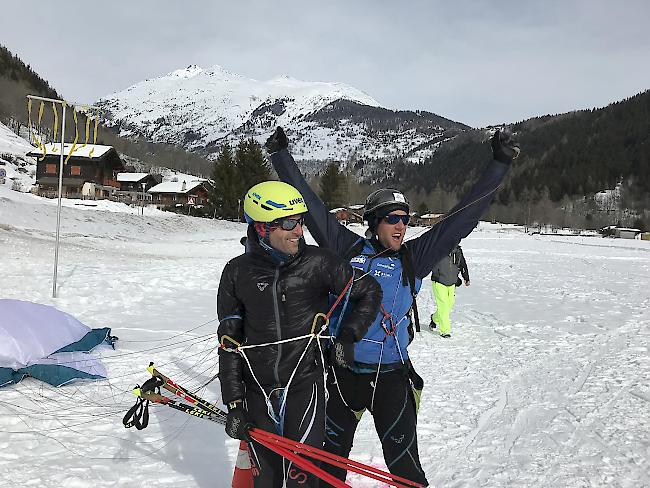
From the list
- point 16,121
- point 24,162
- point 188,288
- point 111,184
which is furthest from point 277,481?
point 16,121

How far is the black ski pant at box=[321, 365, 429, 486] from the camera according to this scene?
2.89 metres

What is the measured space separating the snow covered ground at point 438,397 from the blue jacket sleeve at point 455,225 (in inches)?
76.5

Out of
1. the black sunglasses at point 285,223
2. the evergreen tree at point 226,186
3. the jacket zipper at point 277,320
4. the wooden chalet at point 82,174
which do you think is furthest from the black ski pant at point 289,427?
the wooden chalet at point 82,174

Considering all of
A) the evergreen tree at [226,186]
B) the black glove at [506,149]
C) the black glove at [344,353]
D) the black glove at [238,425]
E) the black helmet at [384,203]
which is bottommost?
the black glove at [238,425]

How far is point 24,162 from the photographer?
2970 inches

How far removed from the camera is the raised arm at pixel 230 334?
8.64ft

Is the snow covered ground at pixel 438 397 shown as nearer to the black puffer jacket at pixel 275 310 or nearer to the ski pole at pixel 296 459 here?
the ski pole at pixel 296 459

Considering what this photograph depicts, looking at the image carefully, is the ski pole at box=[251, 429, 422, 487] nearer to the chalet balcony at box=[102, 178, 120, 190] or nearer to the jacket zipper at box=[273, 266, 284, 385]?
the jacket zipper at box=[273, 266, 284, 385]

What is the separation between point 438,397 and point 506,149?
3687 millimetres

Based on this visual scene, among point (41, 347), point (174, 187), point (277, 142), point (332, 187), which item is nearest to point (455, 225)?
point (277, 142)

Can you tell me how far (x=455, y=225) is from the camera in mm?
3141

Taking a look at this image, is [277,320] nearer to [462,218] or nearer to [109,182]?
[462,218]

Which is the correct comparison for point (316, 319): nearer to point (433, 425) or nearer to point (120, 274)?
point (433, 425)

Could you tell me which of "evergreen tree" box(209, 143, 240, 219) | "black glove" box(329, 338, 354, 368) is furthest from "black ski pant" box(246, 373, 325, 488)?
"evergreen tree" box(209, 143, 240, 219)
